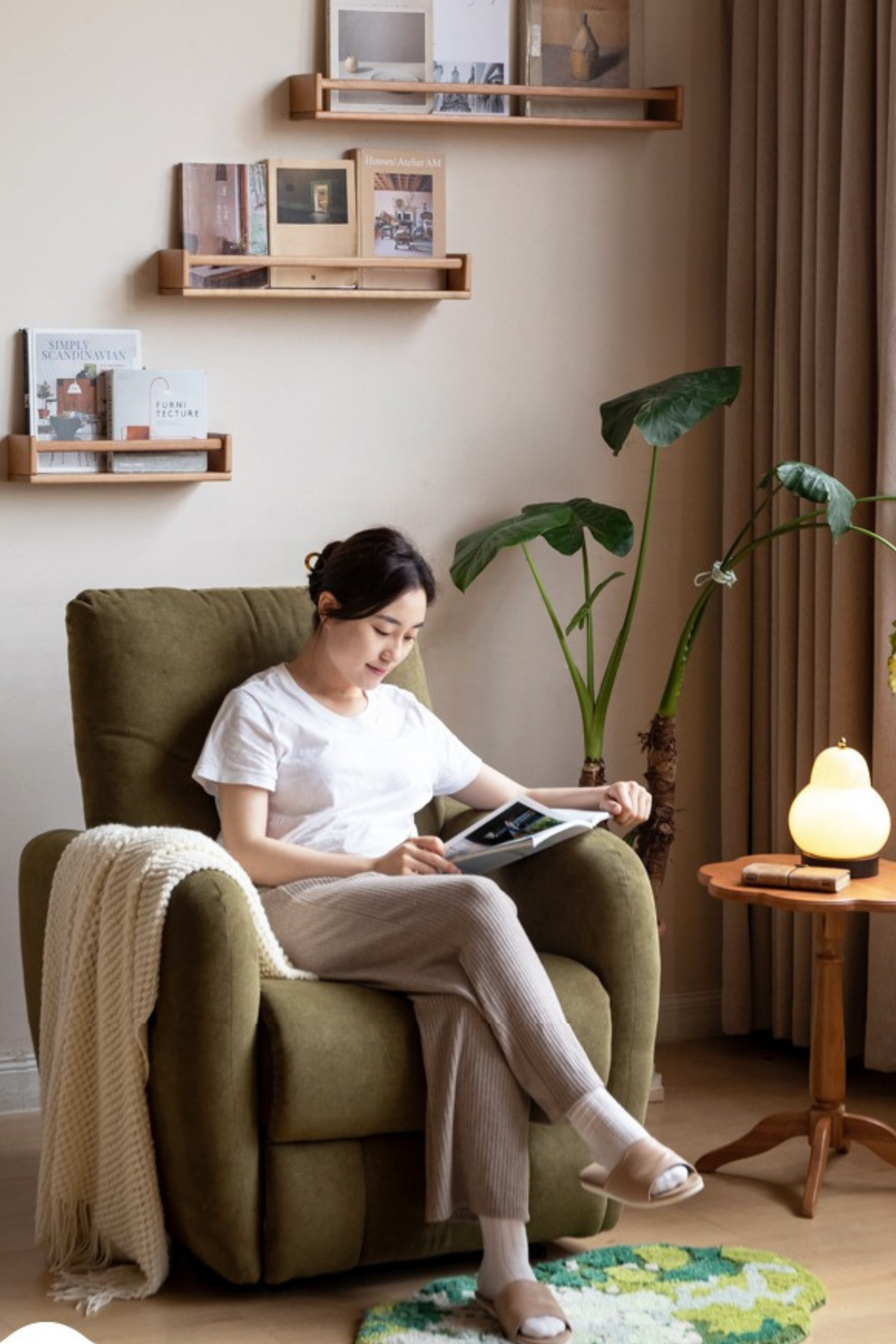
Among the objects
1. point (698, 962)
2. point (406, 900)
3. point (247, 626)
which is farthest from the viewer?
point (698, 962)

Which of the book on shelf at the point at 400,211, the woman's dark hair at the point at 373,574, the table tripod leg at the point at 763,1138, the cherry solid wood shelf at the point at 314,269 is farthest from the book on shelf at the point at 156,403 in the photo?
the table tripod leg at the point at 763,1138

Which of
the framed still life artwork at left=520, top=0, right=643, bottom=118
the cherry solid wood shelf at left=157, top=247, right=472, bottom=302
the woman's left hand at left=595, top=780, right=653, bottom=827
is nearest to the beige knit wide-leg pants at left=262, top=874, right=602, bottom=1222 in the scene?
the woman's left hand at left=595, top=780, right=653, bottom=827

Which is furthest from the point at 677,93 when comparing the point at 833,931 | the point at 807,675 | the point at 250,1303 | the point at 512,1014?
the point at 250,1303

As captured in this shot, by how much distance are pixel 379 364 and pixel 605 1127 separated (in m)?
1.72

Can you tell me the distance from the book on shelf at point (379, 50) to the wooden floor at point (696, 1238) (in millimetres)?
1968

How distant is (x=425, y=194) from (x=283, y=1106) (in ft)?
6.14

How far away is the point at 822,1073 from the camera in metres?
3.15

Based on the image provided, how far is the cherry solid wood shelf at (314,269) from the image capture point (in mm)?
3457

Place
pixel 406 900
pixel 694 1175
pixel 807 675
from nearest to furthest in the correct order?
pixel 694 1175
pixel 406 900
pixel 807 675

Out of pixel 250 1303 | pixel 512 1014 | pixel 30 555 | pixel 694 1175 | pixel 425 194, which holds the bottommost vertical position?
pixel 250 1303

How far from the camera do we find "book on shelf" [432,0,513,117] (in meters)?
3.66

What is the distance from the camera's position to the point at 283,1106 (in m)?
2.55

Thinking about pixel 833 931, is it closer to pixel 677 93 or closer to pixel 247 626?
pixel 247 626

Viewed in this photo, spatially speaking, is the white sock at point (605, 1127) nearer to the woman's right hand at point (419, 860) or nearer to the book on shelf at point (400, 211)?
the woman's right hand at point (419, 860)
